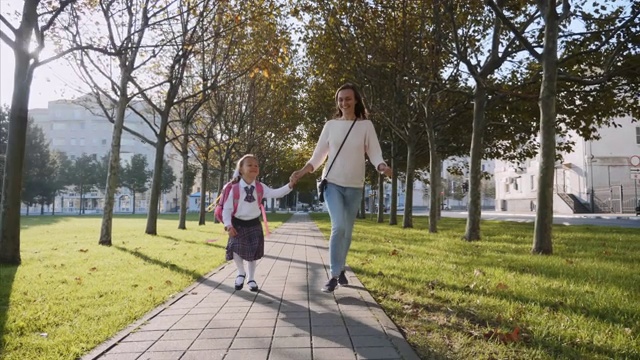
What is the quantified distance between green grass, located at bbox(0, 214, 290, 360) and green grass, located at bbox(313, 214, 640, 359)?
2.65 metres

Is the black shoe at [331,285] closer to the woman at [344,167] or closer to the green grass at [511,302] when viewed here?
the woman at [344,167]

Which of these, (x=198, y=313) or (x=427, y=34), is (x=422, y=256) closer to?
(x=198, y=313)

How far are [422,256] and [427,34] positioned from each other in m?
10.4

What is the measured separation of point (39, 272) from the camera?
295 inches

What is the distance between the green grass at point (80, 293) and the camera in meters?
3.86

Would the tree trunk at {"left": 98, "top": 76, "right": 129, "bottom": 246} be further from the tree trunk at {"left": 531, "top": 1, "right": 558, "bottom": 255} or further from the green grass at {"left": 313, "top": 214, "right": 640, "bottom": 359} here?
the tree trunk at {"left": 531, "top": 1, "right": 558, "bottom": 255}

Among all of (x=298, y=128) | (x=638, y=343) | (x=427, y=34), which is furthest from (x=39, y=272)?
(x=298, y=128)

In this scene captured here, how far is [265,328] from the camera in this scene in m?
4.08

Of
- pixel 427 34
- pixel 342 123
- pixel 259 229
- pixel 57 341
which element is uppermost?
pixel 427 34

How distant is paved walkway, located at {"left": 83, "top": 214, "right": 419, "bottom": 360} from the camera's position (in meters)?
3.41

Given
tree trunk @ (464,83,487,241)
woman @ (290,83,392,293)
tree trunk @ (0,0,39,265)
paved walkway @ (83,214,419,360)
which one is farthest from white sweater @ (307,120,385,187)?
tree trunk @ (464,83,487,241)

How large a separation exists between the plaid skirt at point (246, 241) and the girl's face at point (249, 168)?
58cm

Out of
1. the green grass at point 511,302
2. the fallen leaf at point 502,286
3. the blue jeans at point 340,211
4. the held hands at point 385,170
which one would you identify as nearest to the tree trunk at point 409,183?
the green grass at point 511,302

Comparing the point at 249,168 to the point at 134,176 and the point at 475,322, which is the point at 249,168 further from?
the point at 134,176
